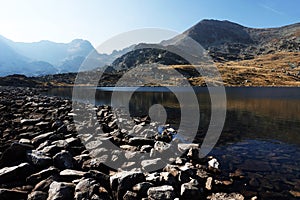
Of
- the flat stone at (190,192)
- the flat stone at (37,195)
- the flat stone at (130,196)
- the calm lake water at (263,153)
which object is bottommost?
the calm lake water at (263,153)

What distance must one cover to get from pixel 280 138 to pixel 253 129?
476 cm

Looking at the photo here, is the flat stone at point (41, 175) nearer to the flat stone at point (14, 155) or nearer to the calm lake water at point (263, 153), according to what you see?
the flat stone at point (14, 155)

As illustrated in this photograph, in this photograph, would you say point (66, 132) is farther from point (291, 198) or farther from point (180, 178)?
point (291, 198)

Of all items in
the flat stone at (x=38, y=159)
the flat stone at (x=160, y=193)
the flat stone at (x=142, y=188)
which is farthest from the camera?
the flat stone at (x=38, y=159)

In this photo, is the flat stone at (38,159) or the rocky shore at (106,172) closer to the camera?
the rocky shore at (106,172)

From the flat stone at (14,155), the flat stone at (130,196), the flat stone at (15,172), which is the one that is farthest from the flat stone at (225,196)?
the flat stone at (14,155)

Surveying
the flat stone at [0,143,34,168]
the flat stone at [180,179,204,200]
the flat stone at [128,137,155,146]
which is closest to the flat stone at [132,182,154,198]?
the flat stone at [180,179,204,200]

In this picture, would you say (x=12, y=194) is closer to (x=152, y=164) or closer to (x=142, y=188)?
(x=142, y=188)

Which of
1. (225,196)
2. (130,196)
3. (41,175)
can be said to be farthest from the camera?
(225,196)

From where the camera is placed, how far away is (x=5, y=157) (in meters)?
13.2

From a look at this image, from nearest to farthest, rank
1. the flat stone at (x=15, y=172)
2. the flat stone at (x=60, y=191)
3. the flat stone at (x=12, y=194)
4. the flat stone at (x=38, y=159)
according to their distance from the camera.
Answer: the flat stone at (x=60, y=191)
the flat stone at (x=12, y=194)
the flat stone at (x=15, y=172)
the flat stone at (x=38, y=159)

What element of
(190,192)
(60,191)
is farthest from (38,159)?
(190,192)

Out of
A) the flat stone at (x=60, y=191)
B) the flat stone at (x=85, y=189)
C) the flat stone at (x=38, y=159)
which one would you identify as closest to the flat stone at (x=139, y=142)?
the flat stone at (x=38, y=159)

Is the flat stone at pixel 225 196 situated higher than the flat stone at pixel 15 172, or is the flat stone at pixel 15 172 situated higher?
the flat stone at pixel 15 172
